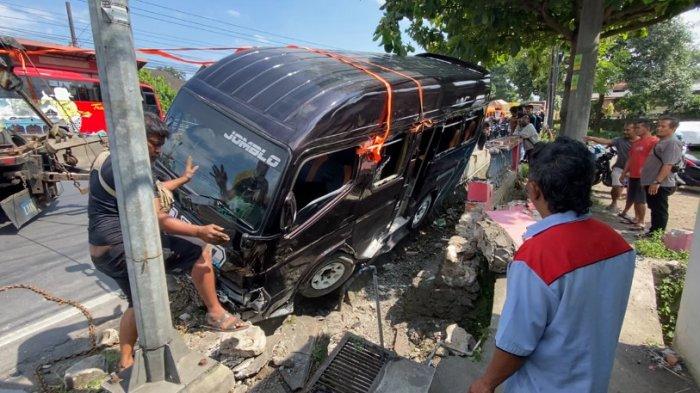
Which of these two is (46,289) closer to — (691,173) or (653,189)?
(653,189)

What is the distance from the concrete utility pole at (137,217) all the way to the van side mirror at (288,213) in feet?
3.61

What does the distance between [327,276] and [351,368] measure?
1.31m

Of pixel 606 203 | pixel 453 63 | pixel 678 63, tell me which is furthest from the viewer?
pixel 678 63

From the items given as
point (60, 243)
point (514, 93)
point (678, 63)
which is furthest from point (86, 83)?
point (514, 93)

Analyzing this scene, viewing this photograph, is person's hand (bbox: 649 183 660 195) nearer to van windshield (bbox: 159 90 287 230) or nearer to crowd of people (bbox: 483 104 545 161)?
crowd of people (bbox: 483 104 545 161)

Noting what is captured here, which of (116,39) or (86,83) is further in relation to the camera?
(86,83)

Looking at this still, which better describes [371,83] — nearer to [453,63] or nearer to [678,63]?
[453,63]

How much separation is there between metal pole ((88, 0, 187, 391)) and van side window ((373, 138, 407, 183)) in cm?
251

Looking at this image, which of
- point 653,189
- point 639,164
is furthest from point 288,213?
point 639,164

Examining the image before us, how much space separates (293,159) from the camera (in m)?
3.19

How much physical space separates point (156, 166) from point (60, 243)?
10.2ft

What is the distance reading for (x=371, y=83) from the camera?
12.8ft

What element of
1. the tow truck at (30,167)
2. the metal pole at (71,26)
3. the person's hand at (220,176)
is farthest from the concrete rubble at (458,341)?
the metal pole at (71,26)

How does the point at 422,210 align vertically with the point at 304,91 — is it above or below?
below
